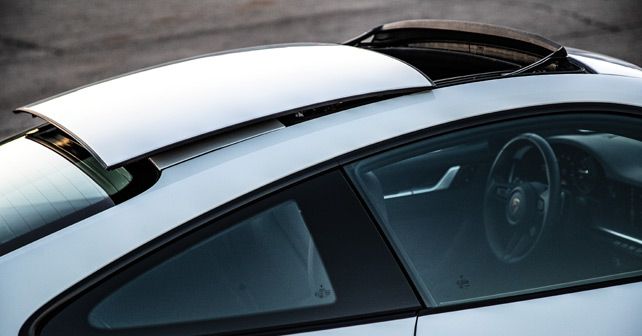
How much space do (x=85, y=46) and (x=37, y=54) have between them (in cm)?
42

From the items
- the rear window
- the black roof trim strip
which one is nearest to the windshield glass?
the rear window

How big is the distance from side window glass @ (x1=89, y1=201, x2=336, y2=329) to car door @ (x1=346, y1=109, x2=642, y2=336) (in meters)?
0.22

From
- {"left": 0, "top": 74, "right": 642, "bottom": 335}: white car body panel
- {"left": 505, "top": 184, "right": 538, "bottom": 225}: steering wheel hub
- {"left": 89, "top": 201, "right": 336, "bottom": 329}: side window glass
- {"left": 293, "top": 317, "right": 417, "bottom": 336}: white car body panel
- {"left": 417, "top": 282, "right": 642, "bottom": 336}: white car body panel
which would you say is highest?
{"left": 0, "top": 74, "right": 642, "bottom": 335}: white car body panel

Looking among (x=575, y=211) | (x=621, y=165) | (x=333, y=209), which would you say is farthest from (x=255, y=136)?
(x=621, y=165)

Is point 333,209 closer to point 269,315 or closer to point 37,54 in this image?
point 269,315

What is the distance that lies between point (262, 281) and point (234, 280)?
0.22ft

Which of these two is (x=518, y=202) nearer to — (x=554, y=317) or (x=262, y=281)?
(x=554, y=317)

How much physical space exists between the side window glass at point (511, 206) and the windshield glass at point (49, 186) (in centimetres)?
63

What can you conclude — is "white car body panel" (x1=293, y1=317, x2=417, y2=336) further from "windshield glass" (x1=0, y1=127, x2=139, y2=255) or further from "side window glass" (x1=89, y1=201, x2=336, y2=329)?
"windshield glass" (x1=0, y1=127, x2=139, y2=255)

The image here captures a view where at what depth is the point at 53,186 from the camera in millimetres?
2555

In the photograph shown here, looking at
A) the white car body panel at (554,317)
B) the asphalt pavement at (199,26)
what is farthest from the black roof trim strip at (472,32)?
the asphalt pavement at (199,26)

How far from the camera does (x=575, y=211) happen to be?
2.77m

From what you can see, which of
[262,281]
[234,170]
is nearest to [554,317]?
[262,281]

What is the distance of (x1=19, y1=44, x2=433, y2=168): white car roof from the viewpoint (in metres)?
2.45
